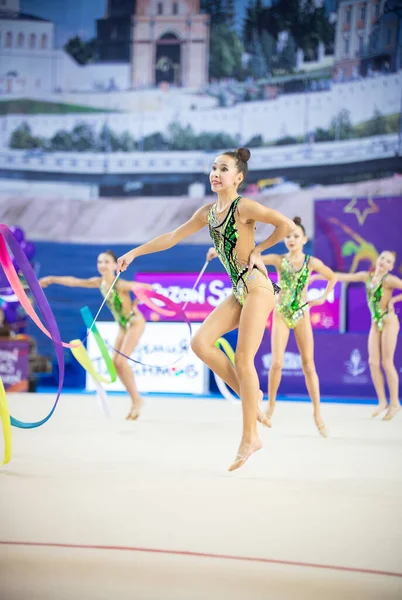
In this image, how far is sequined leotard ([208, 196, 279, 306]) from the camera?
12.1 feet

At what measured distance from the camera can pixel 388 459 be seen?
4434 millimetres

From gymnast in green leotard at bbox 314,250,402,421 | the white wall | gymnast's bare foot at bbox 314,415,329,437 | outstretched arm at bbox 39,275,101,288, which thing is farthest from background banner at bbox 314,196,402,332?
gymnast's bare foot at bbox 314,415,329,437

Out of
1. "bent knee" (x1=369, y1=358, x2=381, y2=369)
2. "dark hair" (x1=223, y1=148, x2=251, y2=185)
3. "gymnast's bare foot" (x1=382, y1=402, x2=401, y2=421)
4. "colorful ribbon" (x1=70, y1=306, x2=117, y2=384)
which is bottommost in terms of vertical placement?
"gymnast's bare foot" (x1=382, y1=402, x2=401, y2=421)

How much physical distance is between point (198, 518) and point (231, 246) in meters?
1.46

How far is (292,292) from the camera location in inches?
229

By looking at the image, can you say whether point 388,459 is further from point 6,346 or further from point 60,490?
point 6,346

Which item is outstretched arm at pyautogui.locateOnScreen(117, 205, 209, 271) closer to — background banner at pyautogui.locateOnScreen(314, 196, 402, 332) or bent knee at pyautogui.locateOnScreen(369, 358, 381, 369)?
bent knee at pyautogui.locateOnScreen(369, 358, 381, 369)

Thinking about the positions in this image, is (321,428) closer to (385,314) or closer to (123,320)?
(385,314)

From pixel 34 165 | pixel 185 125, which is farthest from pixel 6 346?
pixel 185 125

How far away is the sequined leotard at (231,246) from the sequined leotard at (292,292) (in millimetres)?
1920

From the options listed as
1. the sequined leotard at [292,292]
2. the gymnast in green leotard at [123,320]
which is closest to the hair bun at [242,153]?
the sequined leotard at [292,292]

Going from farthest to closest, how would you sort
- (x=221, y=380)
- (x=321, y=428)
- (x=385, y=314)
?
(x=221, y=380) → (x=385, y=314) → (x=321, y=428)

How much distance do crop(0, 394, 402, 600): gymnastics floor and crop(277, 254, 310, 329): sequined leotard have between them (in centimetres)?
96

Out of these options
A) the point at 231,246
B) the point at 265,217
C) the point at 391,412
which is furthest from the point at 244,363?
the point at 391,412
